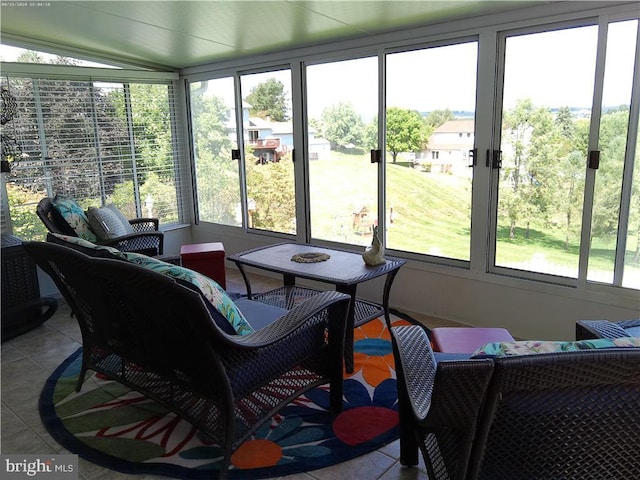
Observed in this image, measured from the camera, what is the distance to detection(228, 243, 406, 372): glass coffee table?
113 inches

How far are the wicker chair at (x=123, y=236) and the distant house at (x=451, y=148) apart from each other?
238 centimetres

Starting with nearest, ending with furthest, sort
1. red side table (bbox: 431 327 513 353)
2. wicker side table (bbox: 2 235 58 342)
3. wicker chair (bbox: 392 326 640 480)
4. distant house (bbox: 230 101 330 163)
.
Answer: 1. wicker chair (bbox: 392 326 640 480)
2. red side table (bbox: 431 327 513 353)
3. wicker side table (bbox: 2 235 58 342)
4. distant house (bbox: 230 101 330 163)

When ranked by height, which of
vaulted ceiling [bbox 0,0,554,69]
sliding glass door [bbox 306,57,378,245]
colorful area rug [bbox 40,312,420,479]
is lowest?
colorful area rug [bbox 40,312,420,479]

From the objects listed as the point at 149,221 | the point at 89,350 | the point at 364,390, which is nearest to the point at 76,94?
the point at 149,221

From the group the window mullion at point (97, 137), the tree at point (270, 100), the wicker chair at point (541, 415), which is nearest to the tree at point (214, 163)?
the tree at point (270, 100)

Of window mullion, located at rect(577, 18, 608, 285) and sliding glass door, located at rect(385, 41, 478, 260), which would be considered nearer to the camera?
window mullion, located at rect(577, 18, 608, 285)

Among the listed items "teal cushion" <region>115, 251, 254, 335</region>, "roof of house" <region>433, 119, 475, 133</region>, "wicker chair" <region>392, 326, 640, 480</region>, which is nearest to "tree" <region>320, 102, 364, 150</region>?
"roof of house" <region>433, 119, 475, 133</region>

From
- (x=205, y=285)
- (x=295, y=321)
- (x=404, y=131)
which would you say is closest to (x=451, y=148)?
(x=404, y=131)

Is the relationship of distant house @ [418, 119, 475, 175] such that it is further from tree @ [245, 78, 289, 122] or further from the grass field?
tree @ [245, 78, 289, 122]

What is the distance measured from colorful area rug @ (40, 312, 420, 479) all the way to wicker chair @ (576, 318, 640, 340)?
0.96 m

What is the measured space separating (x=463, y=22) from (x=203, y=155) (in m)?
3.22

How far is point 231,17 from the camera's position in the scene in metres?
3.36

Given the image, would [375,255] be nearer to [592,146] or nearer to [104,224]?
[592,146]

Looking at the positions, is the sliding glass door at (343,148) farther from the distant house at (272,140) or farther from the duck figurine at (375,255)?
the duck figurine at (375,255)
